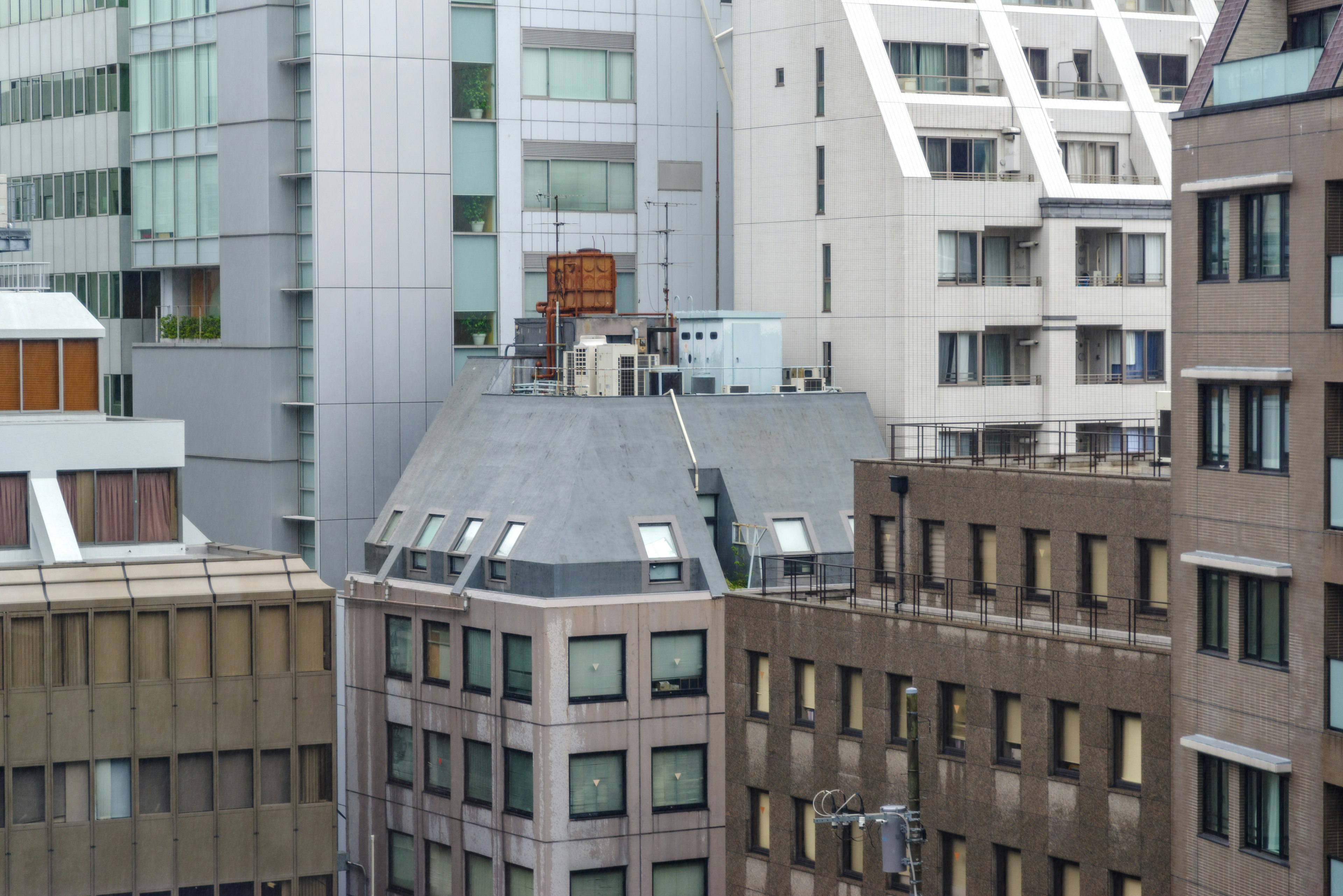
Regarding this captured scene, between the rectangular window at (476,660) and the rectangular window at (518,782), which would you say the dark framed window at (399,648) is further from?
the rectangular window at (518,782)

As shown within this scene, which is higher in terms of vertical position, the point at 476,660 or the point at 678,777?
the point at 476,660

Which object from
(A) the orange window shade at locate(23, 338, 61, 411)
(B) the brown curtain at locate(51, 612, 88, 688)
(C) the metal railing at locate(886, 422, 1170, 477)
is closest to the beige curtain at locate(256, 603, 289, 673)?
(B) the brown curtain at locate(51, 612, 88, 688)

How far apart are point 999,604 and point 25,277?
195ft

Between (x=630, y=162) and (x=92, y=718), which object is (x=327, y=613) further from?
(x=630, y=162)

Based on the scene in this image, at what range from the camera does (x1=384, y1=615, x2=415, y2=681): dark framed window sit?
271 feet

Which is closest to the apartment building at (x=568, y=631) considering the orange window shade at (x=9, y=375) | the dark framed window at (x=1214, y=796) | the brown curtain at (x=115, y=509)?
the brown curtain at (x=115, y=509)

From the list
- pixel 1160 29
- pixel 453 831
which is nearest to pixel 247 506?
pixel 453 831

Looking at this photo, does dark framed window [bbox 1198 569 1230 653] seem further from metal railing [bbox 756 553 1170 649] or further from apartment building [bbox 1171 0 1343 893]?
metal railing [bbox 756 553 1170 649]

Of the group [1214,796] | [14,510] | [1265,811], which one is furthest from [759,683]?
[14,510]

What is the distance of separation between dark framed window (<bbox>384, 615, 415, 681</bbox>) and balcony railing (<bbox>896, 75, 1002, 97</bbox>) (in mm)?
A: 28609

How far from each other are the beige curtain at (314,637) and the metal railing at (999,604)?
14084 millimetres

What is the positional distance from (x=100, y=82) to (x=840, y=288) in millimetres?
38118

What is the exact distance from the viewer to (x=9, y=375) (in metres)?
76.4

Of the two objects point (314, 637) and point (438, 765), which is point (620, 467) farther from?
point (314, 637)
